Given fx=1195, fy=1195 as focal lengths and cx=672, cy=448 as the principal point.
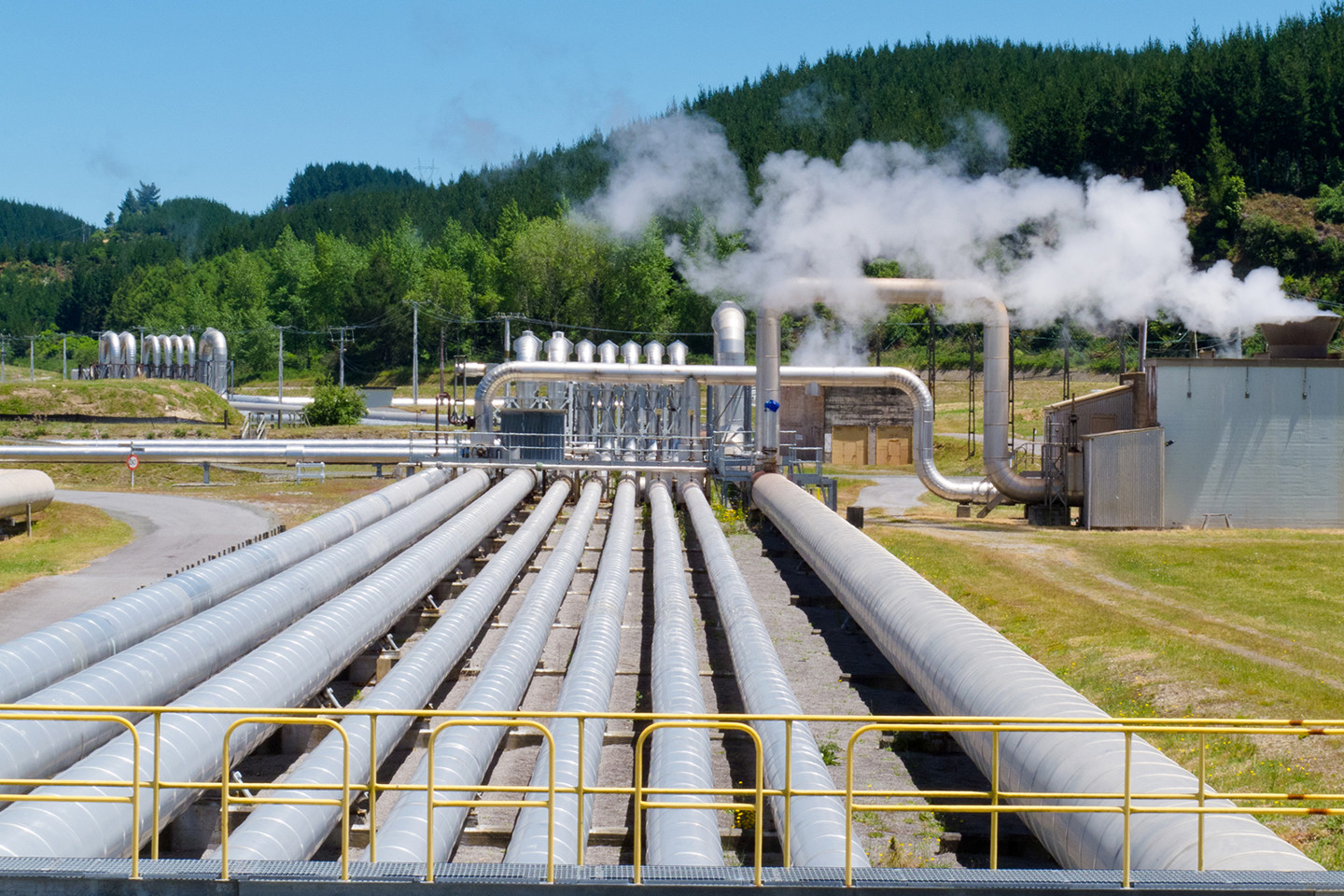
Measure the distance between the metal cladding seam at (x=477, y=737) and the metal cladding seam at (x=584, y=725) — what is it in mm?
552

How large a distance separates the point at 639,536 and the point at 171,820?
23.3 meters

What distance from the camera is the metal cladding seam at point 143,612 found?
497 inches

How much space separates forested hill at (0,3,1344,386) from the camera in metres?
99.1

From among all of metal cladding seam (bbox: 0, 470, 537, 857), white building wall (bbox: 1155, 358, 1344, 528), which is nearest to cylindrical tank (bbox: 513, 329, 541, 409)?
white building wall (bbox: 1155, 358, 1344, 528)

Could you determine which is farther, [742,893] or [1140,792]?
[1140,792]

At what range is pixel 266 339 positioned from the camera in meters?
143

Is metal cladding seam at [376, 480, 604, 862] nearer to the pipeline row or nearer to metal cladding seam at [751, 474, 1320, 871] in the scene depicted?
the pipeline row

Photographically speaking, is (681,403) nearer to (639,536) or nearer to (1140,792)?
(639,536)

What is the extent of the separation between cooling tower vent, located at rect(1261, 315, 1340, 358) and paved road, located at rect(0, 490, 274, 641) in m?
30.4

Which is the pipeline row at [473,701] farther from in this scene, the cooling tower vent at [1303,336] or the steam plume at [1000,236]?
the cooling tower vent at [1303,336]

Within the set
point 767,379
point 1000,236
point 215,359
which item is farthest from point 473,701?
point 215,359

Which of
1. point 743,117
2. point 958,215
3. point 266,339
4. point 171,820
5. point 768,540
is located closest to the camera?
point 171,820

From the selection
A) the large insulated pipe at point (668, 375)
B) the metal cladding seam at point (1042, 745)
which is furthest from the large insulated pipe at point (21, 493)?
the metal cladding seam at point (1042, 745)

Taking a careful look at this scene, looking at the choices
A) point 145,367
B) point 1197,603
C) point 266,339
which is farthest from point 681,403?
point 266,339
